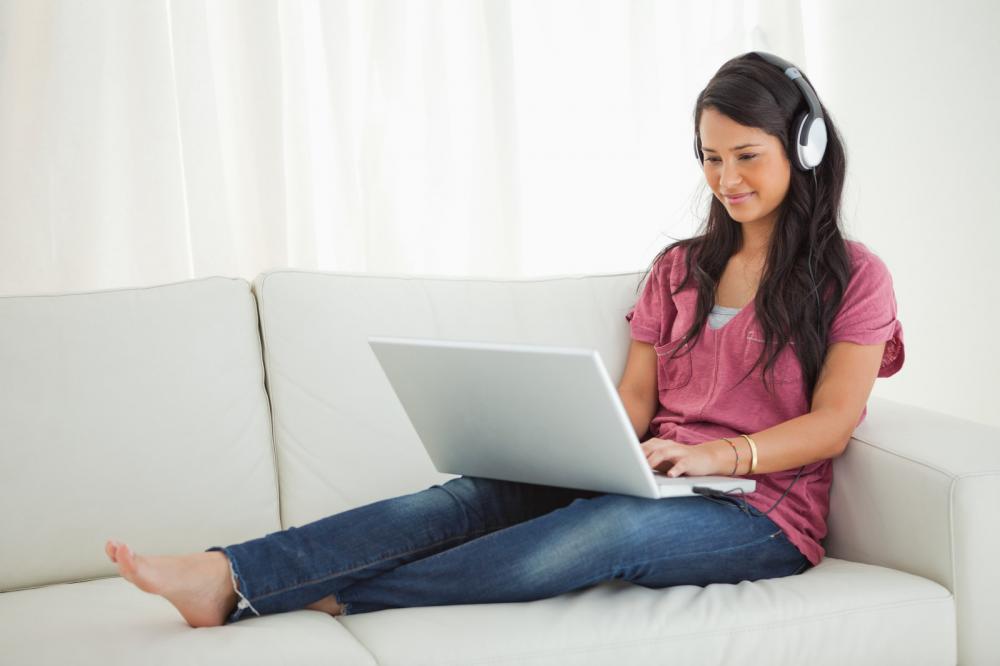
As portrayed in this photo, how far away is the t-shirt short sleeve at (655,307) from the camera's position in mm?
1710

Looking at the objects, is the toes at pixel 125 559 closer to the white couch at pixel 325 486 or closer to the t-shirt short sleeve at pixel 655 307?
the white couch at pixel 325 486

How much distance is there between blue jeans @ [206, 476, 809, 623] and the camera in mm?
1255

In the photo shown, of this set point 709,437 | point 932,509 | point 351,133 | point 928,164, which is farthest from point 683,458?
point 928,164

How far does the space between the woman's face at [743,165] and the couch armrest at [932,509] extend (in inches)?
15.1

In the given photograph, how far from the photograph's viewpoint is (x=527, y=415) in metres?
1.22

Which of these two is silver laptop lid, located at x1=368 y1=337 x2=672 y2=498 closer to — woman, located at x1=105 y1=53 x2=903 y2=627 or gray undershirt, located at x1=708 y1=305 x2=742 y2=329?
woman, located at x1=105 y1=53 x2=903 y2=627

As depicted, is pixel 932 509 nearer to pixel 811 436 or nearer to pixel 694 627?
pixel 811 436

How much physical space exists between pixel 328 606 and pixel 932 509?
2.60 feet

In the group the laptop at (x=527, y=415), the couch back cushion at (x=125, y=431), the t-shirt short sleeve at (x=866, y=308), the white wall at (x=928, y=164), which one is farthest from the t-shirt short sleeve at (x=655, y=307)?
the white wall at (x=928, y=164)

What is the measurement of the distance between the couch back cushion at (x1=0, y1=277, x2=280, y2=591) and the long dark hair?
728mm

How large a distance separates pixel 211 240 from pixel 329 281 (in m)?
0.55

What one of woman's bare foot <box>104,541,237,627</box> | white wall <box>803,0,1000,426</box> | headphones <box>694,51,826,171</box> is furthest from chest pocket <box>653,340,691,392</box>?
white wall <box>803,0,1000,426</box>

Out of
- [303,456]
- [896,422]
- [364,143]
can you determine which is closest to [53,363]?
[303,456]

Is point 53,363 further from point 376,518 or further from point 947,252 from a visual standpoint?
point 947,252
